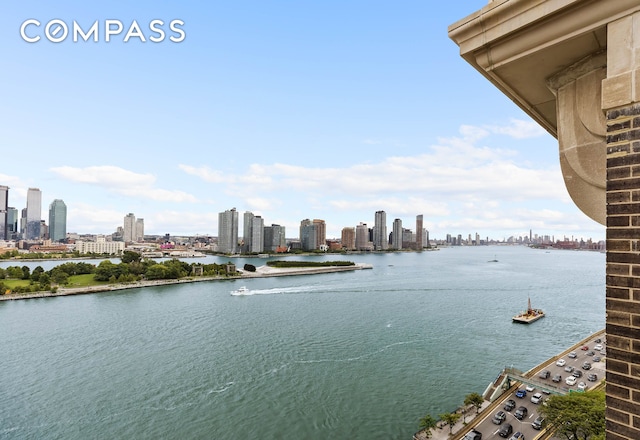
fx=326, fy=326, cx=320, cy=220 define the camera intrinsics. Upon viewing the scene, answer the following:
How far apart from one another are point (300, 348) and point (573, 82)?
25.6 meters

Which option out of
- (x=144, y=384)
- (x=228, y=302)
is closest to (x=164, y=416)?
(x=144, y=384)

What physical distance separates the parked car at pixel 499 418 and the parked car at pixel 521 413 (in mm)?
500

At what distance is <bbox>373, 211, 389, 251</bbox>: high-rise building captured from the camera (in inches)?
7249

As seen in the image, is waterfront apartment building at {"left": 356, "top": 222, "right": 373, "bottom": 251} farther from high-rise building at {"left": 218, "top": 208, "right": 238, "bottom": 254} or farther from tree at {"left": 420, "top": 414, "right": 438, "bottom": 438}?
tree at {"left": 420, "top": 414, "right": 438, "bottom": 438}

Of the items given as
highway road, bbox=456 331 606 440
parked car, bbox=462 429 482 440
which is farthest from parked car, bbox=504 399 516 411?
parked car, bbox=462 429 482 440

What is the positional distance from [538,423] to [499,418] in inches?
63.3

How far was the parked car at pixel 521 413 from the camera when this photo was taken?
15.5 meters

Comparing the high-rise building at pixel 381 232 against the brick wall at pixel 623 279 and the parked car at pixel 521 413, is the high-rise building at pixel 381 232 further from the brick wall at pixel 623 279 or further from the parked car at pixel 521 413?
the brick wall at pixel 623 279

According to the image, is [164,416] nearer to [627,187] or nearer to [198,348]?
[198,348]

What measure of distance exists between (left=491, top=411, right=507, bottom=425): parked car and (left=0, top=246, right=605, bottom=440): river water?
2.12m

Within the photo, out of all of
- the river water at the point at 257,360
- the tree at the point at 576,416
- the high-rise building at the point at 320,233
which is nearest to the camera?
the tree at the point at 576,416

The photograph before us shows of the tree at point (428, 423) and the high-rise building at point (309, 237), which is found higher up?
the high-rise building at point (309, 237)

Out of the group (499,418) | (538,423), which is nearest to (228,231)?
(499,418)

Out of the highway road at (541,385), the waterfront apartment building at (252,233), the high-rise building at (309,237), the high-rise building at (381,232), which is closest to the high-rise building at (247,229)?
the waterfront apartment building at (252,233)
